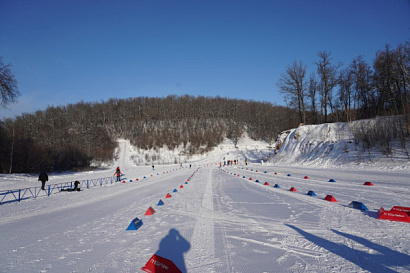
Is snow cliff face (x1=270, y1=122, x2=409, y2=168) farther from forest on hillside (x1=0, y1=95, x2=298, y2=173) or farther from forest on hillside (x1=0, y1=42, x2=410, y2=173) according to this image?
forest on hillside (x1=0, y1=95, x2=298, y2=173)

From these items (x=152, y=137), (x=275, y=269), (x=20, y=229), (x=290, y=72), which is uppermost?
(x=290, y=72)

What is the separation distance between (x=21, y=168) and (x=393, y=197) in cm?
4949

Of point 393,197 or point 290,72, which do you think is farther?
point 290,72

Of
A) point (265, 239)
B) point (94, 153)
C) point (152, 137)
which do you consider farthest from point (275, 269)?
point (152, 137)

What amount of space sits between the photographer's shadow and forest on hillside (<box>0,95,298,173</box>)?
2095 inches

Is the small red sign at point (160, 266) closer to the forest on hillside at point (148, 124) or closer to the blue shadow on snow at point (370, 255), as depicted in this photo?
the blue shadow on snow at point (370, 255)

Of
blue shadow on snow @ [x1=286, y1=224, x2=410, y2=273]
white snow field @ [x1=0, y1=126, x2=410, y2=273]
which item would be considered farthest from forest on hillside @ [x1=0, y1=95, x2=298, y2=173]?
blue shadow on snow @ [x1=286, y1=224, x2=410, y2=273]

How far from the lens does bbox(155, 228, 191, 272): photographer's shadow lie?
3.59m

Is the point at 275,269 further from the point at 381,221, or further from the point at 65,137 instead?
the point at 65,137

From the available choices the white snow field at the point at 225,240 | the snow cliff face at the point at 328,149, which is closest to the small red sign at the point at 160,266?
the white snow field at the point at 225,240

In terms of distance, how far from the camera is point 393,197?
7.57 m

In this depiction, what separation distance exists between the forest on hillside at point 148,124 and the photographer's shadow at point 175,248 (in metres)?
53.2

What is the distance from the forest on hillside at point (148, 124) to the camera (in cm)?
6759

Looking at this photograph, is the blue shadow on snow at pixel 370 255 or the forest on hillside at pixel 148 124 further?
the forest on hillside at pixel 148 124
